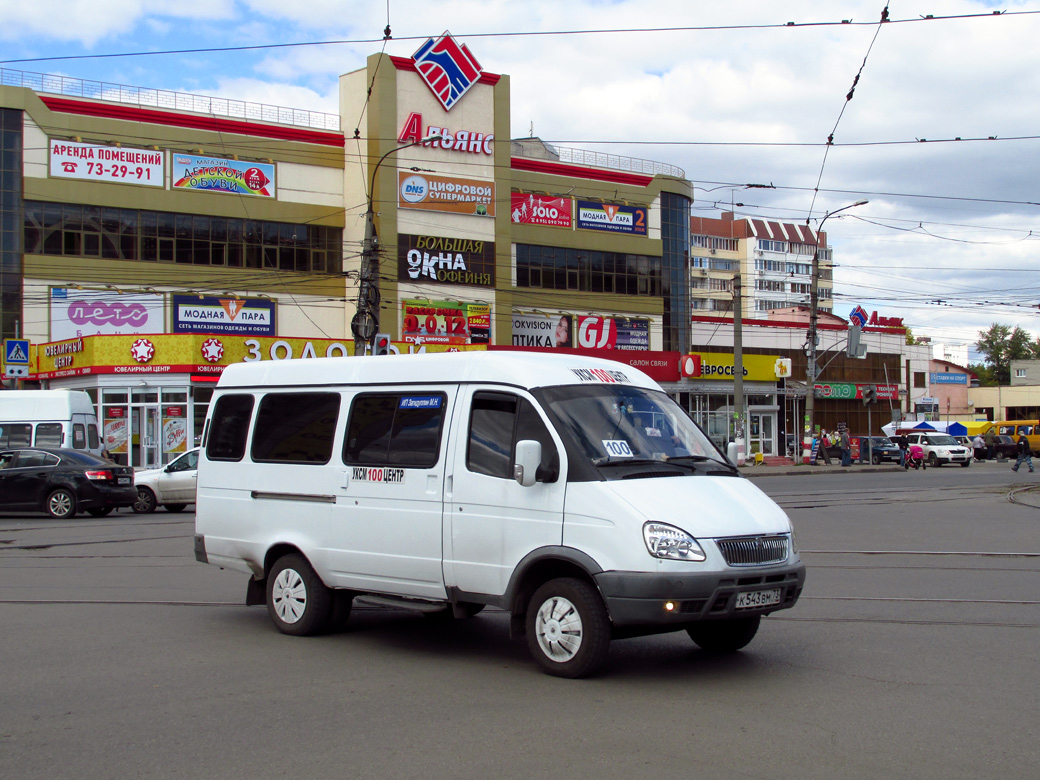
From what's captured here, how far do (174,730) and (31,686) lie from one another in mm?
1660

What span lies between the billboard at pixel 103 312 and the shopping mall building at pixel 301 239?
0.08 m

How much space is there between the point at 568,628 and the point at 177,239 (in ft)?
126

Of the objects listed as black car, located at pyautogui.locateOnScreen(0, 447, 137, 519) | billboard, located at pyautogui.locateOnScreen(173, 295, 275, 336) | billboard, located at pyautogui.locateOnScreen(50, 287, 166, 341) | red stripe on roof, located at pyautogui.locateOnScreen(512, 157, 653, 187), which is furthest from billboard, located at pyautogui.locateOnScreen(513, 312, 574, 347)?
black car, located at pyautogui.locateOnScreen(0, 447, 137, 519)

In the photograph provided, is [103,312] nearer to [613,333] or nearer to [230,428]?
[613,333]

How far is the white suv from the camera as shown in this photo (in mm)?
50938

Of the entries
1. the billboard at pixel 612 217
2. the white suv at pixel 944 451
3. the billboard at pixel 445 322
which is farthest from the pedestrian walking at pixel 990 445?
the billboard at pixel 445 322

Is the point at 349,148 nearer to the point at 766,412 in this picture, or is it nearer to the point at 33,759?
the point at 766,412

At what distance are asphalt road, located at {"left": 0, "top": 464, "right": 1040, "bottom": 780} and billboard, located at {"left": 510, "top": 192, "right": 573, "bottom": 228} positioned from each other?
4023 cm

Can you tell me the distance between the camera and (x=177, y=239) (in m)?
41.5

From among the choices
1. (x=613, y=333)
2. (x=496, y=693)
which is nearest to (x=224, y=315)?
(x=613, y=333)

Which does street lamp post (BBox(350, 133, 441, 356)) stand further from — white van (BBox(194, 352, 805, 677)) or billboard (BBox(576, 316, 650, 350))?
billboard (BBox(576, 316, 650, 350))

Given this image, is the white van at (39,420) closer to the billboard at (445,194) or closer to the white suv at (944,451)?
the billboard at (445,194)

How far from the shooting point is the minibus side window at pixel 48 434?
84.0 ft

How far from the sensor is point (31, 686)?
6.77 metres
